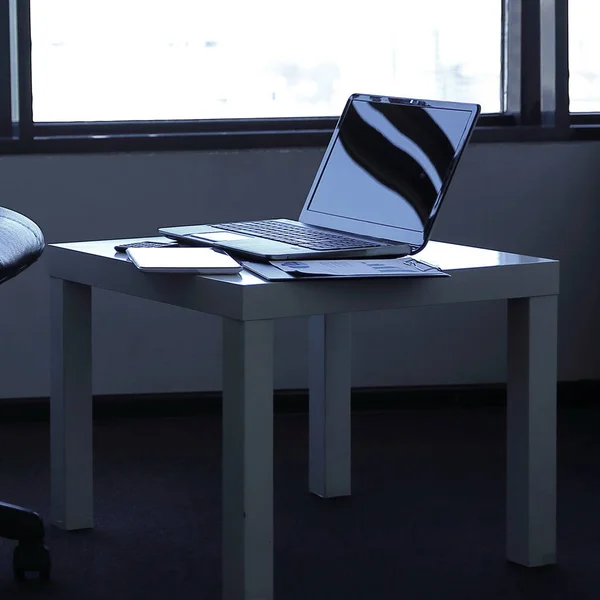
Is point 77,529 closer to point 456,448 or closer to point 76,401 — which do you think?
point 76,401

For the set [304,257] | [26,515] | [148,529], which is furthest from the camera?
[148,529]

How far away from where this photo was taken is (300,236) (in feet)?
6.10

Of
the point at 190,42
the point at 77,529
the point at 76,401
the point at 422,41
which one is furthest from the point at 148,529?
the point at 422,41

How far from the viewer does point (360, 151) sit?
194 centimetres

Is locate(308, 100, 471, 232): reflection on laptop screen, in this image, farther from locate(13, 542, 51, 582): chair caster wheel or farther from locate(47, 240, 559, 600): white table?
locate(13, 542, 51, 582): chair caster wheel

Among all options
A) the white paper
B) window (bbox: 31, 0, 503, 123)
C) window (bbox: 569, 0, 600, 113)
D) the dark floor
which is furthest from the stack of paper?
window (bbox: 569, 0, 600, 113)

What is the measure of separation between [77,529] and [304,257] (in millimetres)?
742

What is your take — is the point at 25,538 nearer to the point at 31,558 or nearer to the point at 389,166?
the point at 31,558

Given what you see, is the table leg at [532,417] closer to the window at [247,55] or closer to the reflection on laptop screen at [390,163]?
the reflection on laptop screen at [390,163]

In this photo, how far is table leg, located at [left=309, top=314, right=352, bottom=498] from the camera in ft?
7.28

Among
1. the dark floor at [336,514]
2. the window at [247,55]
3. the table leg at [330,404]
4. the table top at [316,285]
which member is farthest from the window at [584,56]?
the table top at [316,285]

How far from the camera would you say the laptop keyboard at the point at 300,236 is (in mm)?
1747

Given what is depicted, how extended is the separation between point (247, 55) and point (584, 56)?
2.97 ft

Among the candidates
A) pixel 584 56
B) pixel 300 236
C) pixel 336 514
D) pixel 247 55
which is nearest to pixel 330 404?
pixel 336 514
